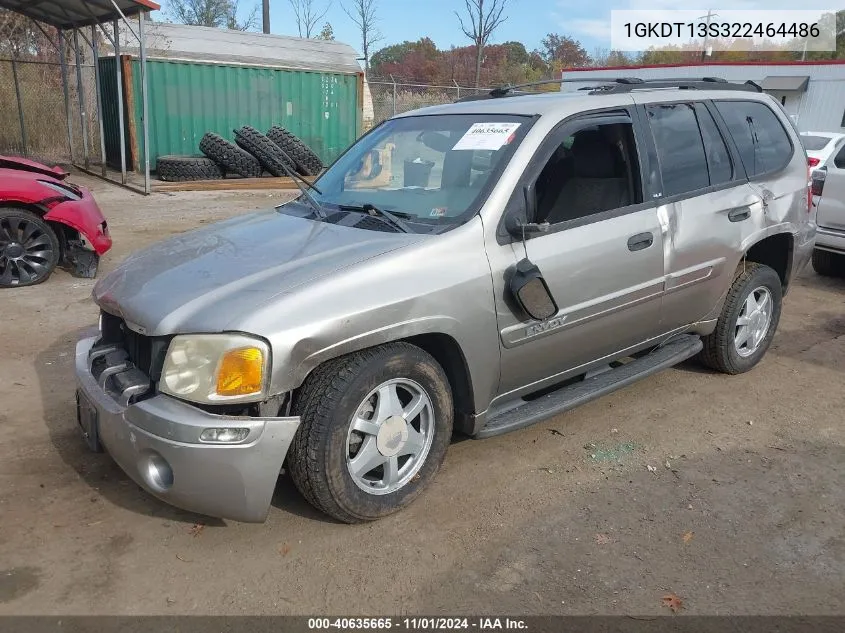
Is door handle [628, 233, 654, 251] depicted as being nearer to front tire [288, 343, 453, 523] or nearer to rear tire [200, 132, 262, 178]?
front tire [288, 343, 453, 523]

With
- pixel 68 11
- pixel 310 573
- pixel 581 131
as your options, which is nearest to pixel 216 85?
pixel 68 11

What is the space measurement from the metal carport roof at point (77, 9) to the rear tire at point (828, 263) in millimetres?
10316

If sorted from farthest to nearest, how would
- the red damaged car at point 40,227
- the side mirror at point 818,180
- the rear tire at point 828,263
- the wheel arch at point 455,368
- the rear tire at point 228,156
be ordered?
the rear tire at point 228,156 < the rear tire at point 828,263 < the side mirror at point 818,180 < the red damaged car at point 40,227 < the wheel arch at point 455,368

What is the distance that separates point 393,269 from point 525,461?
140 cm

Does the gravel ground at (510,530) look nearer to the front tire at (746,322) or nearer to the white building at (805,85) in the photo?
the front tire at (746,322)

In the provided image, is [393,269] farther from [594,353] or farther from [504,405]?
[594,353]

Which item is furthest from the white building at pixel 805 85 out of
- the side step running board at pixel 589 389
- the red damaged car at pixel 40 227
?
the side step running board at pixel 589 389

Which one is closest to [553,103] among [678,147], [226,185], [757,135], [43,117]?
[678,147]

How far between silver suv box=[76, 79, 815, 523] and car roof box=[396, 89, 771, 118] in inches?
0.7

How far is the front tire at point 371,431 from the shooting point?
2.76 m

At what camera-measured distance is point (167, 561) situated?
2830 mm

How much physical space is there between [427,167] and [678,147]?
1.58 metres

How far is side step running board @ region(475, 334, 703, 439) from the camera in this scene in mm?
3385

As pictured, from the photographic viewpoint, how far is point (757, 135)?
466 cm
